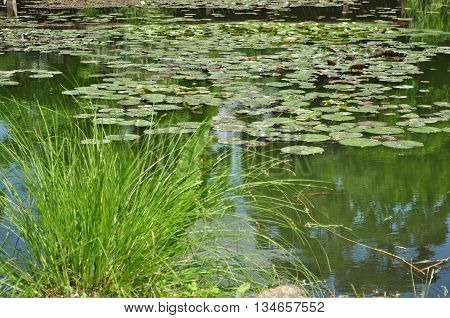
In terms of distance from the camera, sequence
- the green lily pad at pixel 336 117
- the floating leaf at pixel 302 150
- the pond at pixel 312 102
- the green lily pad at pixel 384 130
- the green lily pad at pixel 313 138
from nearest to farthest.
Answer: the pond at pixel 312 102
the floating leaf at pixel 302 150
the green lily pad at pixel 313 138
the green lily pad at pixel 384 130
the green lily pad at pixel 336 117

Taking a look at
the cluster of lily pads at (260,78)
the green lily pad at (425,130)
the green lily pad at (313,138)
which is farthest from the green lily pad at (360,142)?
the green lily pad at (425,130)

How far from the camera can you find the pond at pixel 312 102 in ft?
12.8

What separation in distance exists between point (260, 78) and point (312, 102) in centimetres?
110

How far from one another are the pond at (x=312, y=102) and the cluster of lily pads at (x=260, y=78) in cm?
2

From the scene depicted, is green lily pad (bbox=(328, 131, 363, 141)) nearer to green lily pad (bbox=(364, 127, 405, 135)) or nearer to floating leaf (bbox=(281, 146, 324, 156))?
green lily pad (bbox=(364, 127, 405, 135))

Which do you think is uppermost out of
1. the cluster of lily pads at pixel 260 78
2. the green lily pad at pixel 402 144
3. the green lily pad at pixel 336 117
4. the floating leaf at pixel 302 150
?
the cluster of lily pads at pixel 260 78

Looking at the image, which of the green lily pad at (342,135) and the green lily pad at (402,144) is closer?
the green lily pad at (402,144)

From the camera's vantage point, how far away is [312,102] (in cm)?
639

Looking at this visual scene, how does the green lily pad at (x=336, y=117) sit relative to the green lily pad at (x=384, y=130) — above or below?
above

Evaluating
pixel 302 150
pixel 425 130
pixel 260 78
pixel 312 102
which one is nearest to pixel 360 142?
pixel 302 150

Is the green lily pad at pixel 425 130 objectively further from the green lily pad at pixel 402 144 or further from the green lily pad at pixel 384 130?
the green lily pad at pixel 402 144

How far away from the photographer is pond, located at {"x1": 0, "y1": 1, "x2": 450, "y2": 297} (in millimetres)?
3898

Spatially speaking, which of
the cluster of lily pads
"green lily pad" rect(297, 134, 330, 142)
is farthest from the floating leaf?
"green lily pad" rect(297, 134, 330, 142)

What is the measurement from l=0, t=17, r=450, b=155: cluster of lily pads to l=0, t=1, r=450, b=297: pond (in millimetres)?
18
